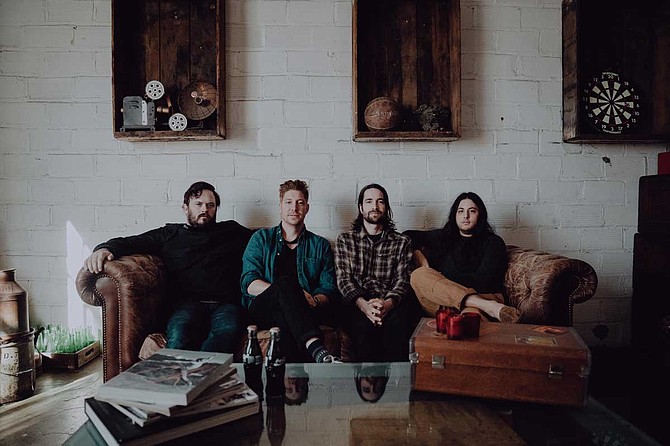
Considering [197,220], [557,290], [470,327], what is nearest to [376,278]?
[557,290]

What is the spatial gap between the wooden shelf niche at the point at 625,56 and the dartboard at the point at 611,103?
0.02m

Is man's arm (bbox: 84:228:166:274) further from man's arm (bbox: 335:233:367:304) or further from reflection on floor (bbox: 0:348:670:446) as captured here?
man's arm (bbox: 335:233:367:304)

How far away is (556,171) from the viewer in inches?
141

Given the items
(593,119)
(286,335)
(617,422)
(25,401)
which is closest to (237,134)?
(286,335)

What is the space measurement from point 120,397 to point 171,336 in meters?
1.23

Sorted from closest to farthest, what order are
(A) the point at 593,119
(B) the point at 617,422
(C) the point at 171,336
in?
1. (B) the point at 617,422
2. (C) the point at 171,336
3. (A) the point at 593,119

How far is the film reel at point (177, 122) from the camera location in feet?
11.0

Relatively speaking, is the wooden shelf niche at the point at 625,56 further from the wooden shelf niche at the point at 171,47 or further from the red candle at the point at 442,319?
the wooden shelf niche at the point at 171,47

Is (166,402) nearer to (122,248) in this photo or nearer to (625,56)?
(122,248)

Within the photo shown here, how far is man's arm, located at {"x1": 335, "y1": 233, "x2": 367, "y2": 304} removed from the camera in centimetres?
296

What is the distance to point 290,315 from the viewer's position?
2662 mm

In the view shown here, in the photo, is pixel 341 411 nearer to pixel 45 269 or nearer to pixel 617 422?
pixel 617 422

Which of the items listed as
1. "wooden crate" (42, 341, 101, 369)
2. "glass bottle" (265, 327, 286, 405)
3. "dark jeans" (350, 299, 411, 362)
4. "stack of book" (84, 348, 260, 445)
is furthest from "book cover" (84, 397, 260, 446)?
"wooden crate" (42, 341, 101, 369)

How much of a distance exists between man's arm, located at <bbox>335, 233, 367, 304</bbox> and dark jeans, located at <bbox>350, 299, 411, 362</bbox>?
146 millimetres
